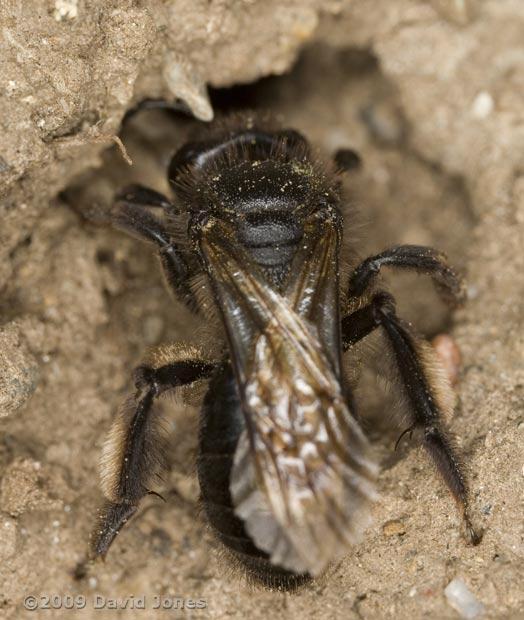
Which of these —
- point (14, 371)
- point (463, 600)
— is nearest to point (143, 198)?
point (14, 371)

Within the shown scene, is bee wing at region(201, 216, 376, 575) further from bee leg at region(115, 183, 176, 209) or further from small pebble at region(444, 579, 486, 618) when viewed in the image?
bee leg at region(115, 183, 176, 209)

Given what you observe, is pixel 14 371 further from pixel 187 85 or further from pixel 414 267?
pixel 414 267

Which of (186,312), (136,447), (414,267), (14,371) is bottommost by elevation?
(136,447)

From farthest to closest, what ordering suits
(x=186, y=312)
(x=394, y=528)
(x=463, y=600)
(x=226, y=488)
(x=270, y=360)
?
1. (x=186, y=312)
2. (x=394, y=528)
3. (x=463, y=600)
4. (x=226, y=488)
5. (x=270, y=360)

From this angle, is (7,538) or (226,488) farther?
(7,538)

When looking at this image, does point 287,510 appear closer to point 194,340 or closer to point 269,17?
point 194,340

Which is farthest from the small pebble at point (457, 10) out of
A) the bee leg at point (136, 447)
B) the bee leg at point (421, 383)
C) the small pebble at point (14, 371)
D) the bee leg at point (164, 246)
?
the small pebble at point (14, 371)

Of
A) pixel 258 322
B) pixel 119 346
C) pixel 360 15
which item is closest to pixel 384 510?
pixel 258 322

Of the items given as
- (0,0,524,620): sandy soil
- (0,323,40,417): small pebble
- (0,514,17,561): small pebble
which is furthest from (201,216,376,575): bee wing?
(0,514,17,561): small pebble
